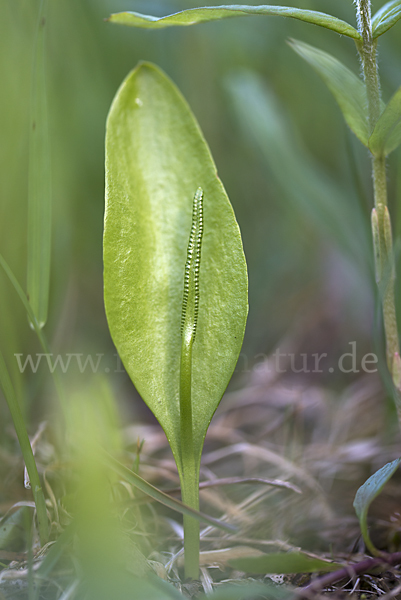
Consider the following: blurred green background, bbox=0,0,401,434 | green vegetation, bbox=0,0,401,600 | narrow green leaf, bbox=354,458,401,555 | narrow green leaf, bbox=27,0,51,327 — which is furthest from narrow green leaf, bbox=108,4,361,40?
narrow green leaf, bbox=354,458,401,555

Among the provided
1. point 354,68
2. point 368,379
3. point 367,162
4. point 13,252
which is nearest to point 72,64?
point 13,252

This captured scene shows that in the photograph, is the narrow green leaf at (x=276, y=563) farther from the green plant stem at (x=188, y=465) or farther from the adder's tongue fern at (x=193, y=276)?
the adder's tongue fern at (x=193, y=276)

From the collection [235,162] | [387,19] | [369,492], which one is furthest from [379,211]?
[235,162]

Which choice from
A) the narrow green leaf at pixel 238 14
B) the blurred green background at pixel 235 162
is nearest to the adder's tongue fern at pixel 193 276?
the narrow green leaf at pixel 238 14

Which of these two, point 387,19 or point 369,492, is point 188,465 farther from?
point 387,19

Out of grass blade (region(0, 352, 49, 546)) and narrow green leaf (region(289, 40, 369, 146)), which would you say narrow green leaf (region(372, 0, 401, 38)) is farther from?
grass blade (region(0, 352, 49, 546))
